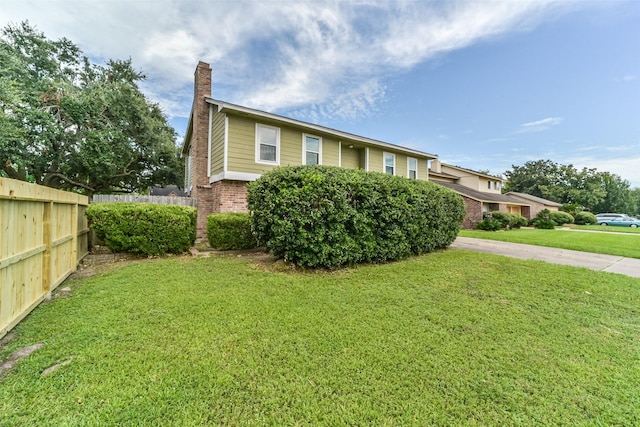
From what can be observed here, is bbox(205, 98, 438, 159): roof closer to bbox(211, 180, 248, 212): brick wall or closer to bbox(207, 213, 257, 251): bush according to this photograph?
bbox(211, 180, 248, 212): brick wall

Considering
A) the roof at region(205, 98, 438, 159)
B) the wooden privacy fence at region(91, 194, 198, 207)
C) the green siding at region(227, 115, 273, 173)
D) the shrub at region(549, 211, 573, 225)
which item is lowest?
the shrub at region(549, 211, 573, 225)

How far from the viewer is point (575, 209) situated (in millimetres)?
31484

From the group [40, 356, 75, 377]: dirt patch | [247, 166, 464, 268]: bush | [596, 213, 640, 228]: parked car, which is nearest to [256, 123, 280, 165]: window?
[247, 166, 464, 268]: bush

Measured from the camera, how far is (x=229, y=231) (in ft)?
25.4

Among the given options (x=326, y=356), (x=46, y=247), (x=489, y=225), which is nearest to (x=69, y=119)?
(x=46, y=247)

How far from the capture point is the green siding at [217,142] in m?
9.63

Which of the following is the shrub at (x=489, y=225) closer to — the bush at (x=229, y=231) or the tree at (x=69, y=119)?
the bush at (x=229, y=231)

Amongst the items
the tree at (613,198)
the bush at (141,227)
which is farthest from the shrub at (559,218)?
the bush at (141,227)

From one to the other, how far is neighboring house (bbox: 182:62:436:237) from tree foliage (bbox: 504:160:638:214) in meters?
46.8

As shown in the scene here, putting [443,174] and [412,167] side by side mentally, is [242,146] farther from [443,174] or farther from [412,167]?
[443,174]

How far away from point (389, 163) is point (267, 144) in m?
7.11

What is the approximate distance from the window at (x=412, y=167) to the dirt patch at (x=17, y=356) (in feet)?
50.2

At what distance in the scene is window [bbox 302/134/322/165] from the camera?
1103cm

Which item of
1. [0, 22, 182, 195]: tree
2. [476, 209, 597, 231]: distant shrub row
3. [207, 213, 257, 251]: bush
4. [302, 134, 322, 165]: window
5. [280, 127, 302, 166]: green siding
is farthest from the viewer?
[476, 209, 597, 231]: distant shrub row
